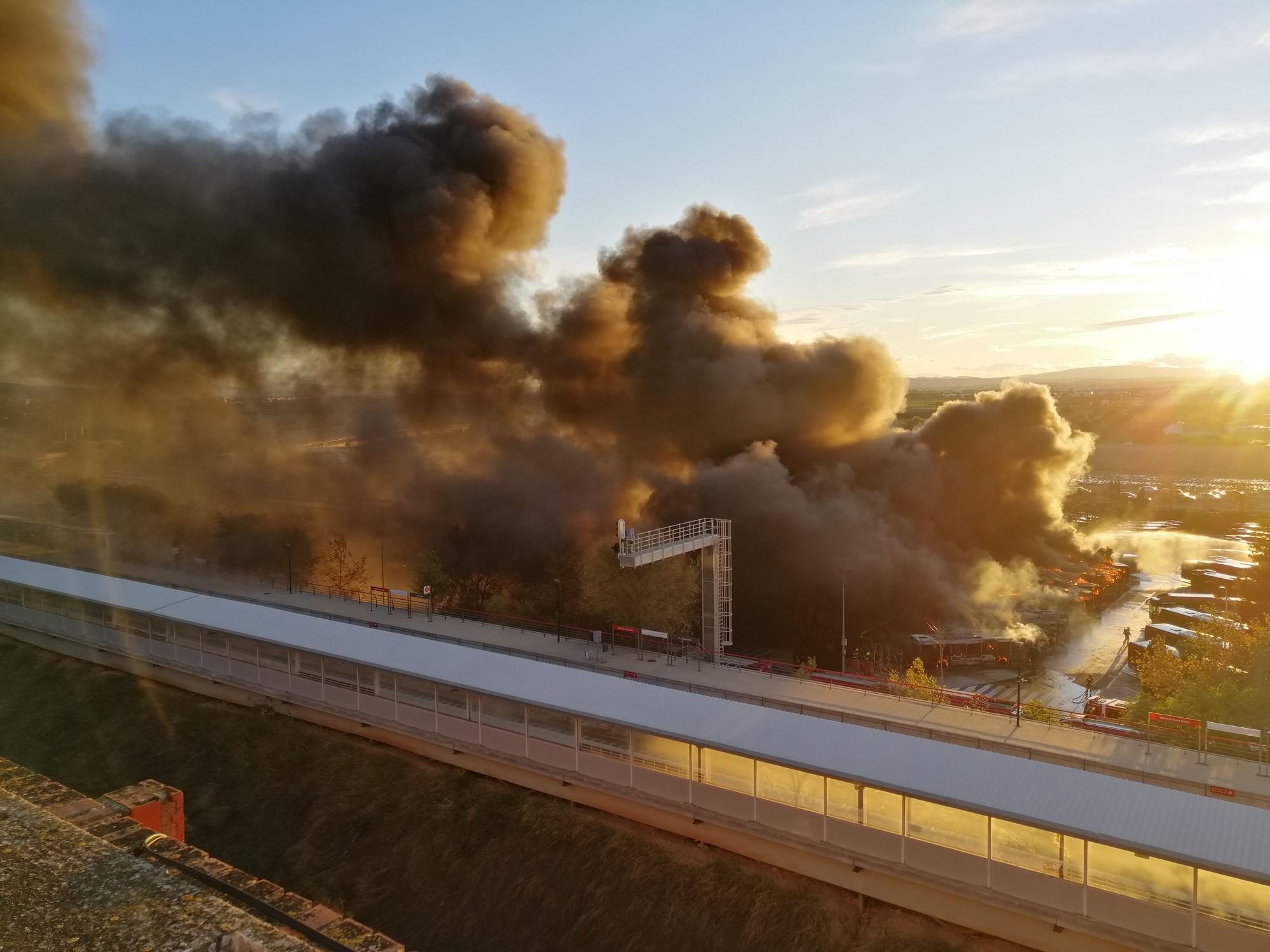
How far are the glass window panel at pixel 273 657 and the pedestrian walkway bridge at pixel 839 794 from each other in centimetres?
54

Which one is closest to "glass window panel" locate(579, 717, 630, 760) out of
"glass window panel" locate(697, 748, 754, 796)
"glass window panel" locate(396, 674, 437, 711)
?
"glass window panel" locate(697, 748, 754, 796)

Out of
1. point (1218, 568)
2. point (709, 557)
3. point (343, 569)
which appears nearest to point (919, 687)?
point (709, 557)

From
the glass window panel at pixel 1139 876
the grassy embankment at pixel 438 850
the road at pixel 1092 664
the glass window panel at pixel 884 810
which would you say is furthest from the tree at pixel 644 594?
the glass window panel at pixel 1139 876

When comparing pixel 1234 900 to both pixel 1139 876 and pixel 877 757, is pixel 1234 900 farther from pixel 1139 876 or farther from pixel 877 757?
pixel 877 757

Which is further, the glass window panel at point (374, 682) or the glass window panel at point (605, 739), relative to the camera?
the glass window panel at point (374, 682)

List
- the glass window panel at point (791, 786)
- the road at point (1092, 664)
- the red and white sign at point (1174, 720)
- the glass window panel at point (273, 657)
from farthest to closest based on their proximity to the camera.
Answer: the road at point (1092, 664)
the glass window panel at point (273, 657)
the red and white sign at point (1174, 720)
the glass window panel at point (791, 786)

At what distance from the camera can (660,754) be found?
58.0 ft

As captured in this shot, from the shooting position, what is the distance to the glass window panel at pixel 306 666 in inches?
948

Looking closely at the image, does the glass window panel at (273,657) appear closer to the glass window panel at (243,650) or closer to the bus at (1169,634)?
the glass window panel at (243,650)

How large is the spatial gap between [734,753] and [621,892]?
3453 mm

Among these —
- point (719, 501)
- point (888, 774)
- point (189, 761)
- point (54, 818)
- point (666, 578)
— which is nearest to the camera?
point (54, 818)

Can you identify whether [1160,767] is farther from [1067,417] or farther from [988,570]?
[1067,417]

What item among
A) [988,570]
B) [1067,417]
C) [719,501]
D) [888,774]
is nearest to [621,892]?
[888,774]

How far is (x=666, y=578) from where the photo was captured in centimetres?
3475
